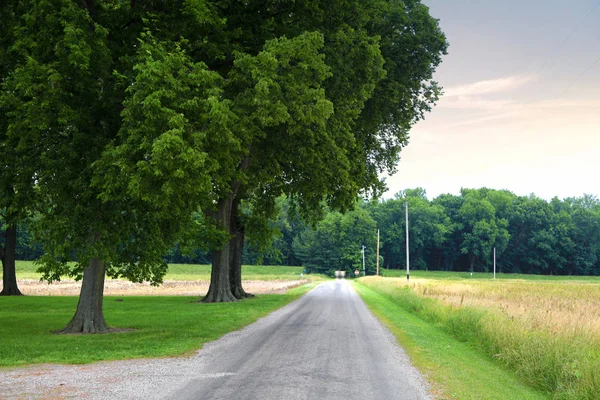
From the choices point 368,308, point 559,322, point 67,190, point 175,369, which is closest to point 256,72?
point 67,190

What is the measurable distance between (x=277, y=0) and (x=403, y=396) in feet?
45.9

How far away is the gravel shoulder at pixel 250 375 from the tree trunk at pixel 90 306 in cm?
480

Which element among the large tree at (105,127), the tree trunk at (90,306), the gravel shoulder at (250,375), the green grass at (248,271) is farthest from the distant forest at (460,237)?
the gravel shoulder at (250,375)

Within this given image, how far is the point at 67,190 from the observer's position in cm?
1519

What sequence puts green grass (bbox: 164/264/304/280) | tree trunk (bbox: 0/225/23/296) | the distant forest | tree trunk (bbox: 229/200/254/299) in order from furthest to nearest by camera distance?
the distant forest → green grass (bbox: 164/264/304/280) → tree trunk (bbox: 0/225/23/296) → tree trunk (bbox: 229/200/254/299)

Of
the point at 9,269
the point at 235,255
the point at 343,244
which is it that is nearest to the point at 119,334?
the point at 235,255

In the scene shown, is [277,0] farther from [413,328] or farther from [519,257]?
[519,257]

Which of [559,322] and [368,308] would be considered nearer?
[559,322]

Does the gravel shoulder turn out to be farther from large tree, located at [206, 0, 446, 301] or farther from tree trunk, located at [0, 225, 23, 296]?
tree trunk, located at [0, 225, 23, 296]

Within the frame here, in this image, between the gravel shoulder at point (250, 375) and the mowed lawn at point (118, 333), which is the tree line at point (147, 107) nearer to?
the mowed lawn at point (118, 333)

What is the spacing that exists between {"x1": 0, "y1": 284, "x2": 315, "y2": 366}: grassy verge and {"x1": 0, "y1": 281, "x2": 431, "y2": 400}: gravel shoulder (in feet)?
3.06

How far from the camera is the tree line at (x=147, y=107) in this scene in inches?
499

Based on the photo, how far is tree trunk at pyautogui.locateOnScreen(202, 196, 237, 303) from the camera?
98.2 ft

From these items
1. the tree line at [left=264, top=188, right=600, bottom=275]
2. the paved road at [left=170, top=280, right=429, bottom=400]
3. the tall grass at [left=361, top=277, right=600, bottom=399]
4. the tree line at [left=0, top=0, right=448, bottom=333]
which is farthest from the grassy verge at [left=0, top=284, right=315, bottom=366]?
the tree line at [left=264, top=188, right=600, bottom=275]
